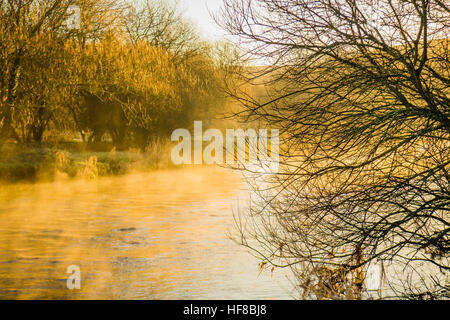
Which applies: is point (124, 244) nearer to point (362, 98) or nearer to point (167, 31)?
point (362, 98)

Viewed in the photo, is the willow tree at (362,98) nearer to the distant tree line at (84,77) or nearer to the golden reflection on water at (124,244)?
→ the golden reflection on water at (124,244)

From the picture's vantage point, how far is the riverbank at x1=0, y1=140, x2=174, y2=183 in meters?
19.1

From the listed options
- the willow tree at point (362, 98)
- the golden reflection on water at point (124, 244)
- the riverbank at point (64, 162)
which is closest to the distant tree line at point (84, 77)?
the riverbank at point (64, 162)

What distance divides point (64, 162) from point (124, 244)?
9.70 meters

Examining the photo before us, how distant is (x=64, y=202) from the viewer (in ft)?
54.7

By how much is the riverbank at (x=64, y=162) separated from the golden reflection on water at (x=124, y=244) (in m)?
0.48

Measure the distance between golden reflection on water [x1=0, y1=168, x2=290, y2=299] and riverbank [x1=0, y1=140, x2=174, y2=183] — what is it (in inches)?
19.0

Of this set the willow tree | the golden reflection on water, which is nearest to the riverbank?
the golden reflection on water

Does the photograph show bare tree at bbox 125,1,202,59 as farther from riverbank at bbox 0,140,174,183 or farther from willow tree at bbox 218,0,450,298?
willow tree at bbox 218,0,450,298

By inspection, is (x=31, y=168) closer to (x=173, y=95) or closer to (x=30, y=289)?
(x=173, y=95)

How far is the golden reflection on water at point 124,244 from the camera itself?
8492mm
